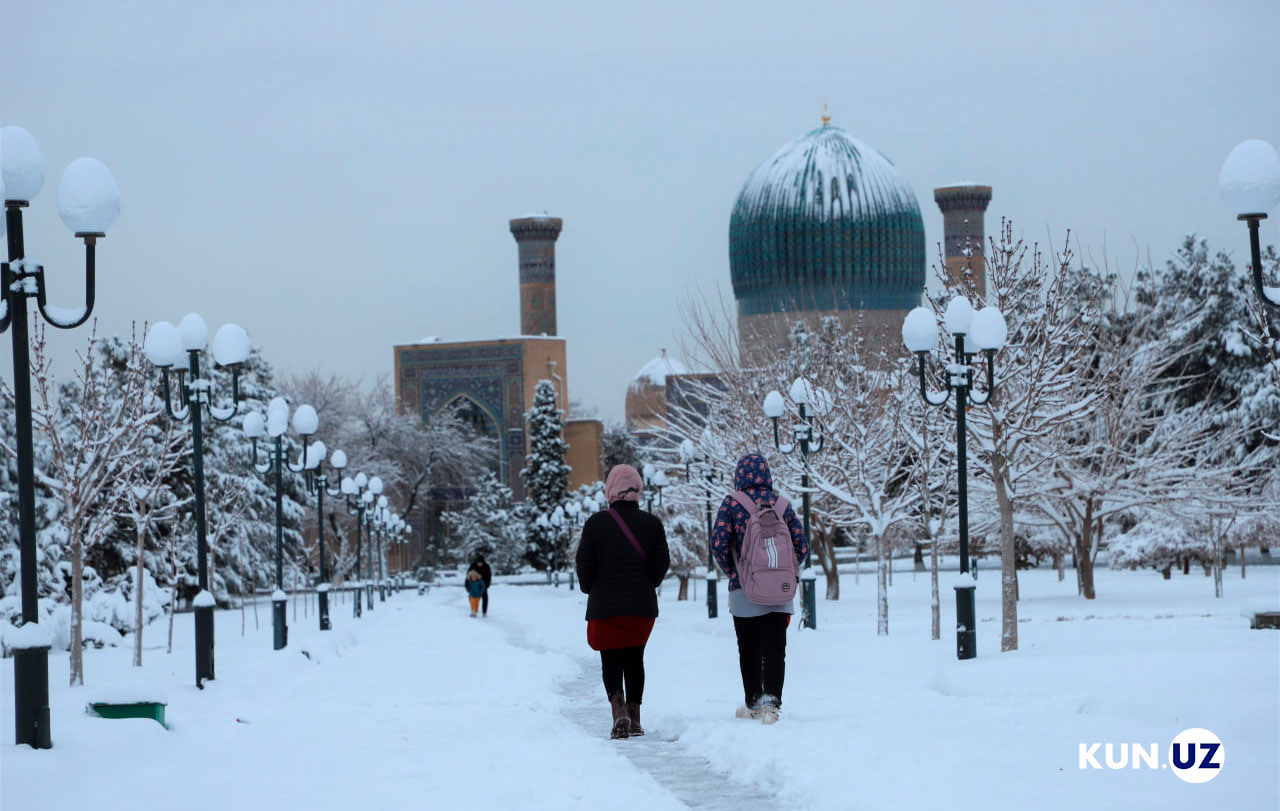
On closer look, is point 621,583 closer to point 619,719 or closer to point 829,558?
point 619,719

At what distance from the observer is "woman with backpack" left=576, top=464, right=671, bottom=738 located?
894cm

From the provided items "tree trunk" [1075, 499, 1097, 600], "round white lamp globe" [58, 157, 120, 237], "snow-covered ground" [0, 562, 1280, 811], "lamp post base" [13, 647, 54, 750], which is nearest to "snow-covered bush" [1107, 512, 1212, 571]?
"tree trunk" [1075, 499, 1097, 600]

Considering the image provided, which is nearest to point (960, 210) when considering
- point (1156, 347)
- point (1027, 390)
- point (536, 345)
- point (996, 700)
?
point (536, 345)

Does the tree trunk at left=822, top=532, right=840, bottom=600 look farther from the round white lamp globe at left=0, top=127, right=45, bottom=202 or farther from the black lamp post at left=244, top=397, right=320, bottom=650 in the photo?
the round white lamp globe at left=0, top=127, right=45, bottom=202

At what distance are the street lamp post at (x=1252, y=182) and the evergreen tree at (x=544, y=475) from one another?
47.4 metres

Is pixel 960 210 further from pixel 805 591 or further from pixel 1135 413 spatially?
pixel 805 591

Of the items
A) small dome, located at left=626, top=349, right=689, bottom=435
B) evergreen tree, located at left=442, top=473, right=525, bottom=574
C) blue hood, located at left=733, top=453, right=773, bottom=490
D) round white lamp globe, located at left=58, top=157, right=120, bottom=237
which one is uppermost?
small dome, located at left=626, top=349, right=689, bottom=435

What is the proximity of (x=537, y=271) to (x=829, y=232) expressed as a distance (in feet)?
54.0

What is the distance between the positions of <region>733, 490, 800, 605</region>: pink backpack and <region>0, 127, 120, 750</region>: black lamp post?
3.59m

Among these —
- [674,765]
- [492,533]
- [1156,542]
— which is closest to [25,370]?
[674,765]

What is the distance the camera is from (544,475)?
58.5m

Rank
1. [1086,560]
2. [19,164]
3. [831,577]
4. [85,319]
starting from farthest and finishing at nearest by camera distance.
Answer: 1. [831,577]
2. [1086,560]
3. [85,319]
4. [19,164]

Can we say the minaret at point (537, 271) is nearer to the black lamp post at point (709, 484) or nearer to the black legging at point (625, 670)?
the black lamp post at point (709, 484)

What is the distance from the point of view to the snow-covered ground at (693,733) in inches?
266
